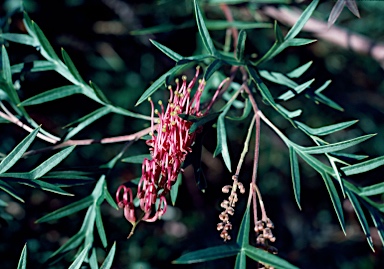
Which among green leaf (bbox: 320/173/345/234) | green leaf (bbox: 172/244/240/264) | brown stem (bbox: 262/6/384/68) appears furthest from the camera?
brown stem (bbox: 262/6/384/68)

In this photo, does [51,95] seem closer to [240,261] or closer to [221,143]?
[221,143]

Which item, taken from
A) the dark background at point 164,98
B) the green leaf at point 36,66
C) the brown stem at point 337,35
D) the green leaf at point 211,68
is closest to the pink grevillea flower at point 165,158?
the green leaf at point 211,68

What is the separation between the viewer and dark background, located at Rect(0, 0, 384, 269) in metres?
1.06

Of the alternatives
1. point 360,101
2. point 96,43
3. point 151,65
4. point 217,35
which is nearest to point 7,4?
point 96,43

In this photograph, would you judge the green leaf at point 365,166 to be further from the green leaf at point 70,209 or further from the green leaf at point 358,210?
the green leaf at point 70,209

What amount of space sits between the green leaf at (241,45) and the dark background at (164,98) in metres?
0.30

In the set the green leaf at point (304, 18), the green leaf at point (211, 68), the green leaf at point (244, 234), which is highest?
the green leaf at point (304, 18)

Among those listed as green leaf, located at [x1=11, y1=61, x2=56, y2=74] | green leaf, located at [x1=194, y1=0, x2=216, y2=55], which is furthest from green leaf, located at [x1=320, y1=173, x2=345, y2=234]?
green leaf, located at [x1=11, y1=61, x2=56, y2=74]

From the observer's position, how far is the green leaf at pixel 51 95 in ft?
2.30

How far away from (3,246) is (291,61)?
2.78 ft

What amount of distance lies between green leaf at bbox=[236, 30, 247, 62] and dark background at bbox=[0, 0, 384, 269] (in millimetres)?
298

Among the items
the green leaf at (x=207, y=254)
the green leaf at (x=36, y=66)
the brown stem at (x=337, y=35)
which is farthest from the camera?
the brown stem at (x=337, y=35)

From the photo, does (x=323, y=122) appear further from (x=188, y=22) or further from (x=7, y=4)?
(x=7, y=4)

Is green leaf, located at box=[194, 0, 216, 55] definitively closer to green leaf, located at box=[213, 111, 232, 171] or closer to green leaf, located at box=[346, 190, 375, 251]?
green leaf, located at box=[213, 111, 232, 171]
